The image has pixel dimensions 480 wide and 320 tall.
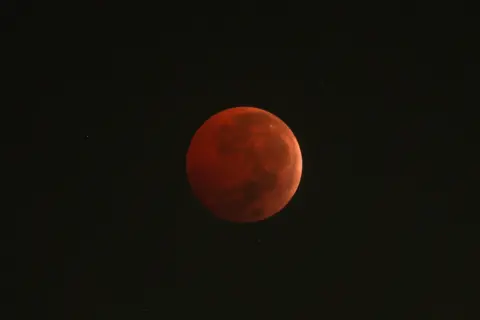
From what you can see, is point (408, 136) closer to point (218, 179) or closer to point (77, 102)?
point (218, 179)

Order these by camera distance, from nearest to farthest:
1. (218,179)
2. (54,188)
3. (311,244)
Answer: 1. (218,179)
2. (54,188)
3. (311,244)

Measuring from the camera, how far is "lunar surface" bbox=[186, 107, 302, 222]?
1.10 meters

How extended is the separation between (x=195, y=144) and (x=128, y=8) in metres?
0.51

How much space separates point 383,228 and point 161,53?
0.74 m

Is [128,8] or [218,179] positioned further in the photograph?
[128,8]

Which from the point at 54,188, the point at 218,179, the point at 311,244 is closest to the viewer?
the point at 218,179

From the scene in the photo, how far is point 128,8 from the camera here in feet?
4.92

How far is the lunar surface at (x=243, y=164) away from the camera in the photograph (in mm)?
1104

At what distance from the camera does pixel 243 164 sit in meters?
1.10

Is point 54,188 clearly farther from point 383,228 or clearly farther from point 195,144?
point 383,228

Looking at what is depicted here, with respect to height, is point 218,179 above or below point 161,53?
below

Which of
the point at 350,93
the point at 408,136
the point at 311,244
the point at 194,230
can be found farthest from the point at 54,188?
the point at 408,136

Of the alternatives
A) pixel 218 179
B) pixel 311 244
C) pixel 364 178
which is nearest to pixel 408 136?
pixel 364 178

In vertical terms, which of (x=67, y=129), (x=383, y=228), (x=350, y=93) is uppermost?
(x=350, y=93)
